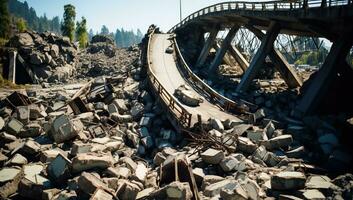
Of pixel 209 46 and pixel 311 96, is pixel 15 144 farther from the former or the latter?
pixel 209 46

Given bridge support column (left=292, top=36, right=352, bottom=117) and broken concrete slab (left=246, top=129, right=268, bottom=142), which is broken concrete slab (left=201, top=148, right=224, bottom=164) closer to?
broken concrete slab (left=246, top=129, right=268, bottom=142)

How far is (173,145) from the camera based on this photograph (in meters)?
15.6

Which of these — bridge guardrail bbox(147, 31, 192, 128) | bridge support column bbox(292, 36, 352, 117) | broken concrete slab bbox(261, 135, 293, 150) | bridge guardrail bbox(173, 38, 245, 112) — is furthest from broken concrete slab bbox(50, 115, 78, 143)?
bridge support column bbox(292, 36, 352, 117)

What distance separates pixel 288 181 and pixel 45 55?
121ft

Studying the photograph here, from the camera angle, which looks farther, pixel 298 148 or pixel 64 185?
pixel 298 148

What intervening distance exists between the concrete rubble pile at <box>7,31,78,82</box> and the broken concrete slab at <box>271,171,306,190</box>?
3365cm

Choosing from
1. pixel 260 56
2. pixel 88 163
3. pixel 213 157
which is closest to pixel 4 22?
pixel 260 56

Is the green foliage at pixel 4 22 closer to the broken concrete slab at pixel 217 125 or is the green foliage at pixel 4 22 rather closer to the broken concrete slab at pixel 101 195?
the broken concrete slab at pixel 217 125

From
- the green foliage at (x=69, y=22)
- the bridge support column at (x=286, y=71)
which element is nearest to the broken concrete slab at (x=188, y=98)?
the bridge support column at (x=286, y=71)

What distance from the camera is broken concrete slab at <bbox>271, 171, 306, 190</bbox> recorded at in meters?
9.51

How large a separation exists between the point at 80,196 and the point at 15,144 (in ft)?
20.5

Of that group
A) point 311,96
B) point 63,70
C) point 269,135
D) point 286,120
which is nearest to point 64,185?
point 269,135

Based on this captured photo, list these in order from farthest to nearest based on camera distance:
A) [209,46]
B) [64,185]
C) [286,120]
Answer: [209,46], [286,120], [64,185]

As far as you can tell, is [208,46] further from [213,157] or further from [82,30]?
[82,30]
